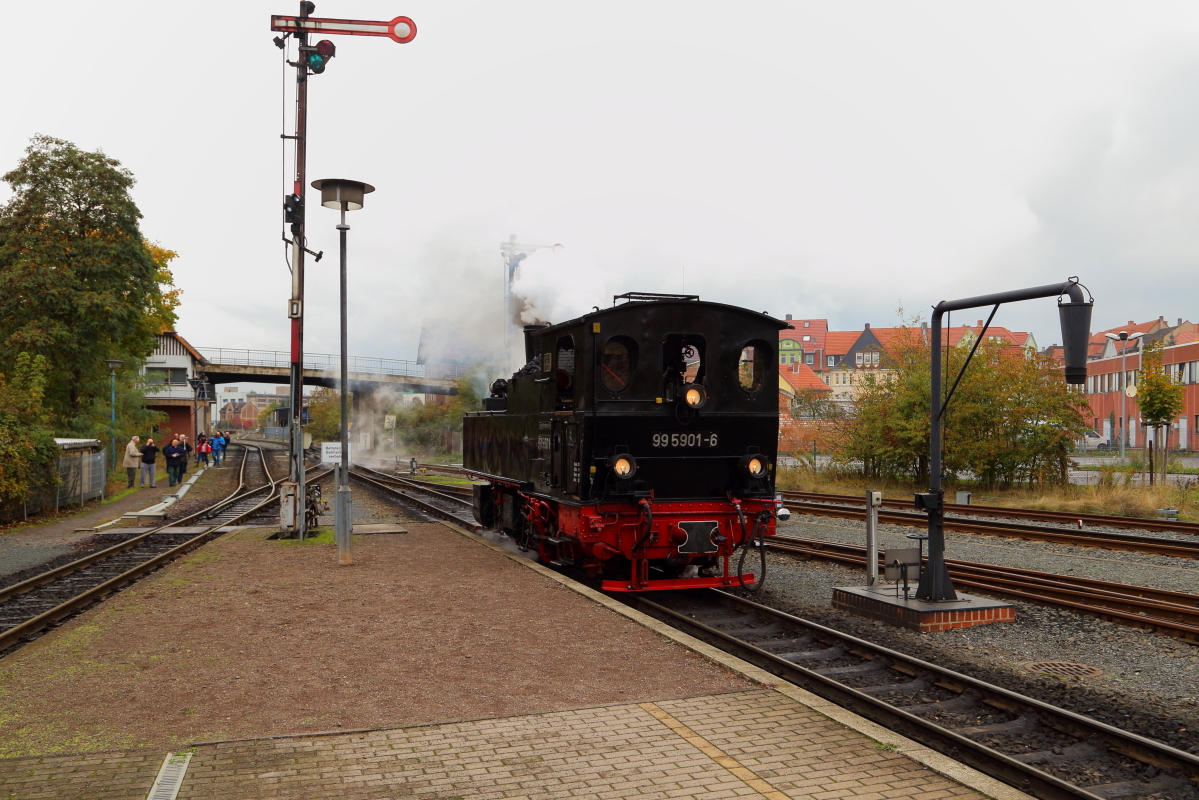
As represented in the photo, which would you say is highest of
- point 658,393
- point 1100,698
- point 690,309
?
point 690,309

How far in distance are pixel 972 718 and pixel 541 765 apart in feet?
9.77

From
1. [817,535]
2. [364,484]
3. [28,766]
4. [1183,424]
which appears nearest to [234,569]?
[28,766]

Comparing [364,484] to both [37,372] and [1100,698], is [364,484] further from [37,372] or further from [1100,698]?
[1100,698]

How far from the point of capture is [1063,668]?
7.11m

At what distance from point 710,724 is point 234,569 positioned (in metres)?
8.25

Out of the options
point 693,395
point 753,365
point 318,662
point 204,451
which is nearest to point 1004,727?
point 693,395

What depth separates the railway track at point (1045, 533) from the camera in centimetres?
1326

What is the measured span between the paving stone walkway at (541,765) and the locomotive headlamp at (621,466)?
4025 millimetres

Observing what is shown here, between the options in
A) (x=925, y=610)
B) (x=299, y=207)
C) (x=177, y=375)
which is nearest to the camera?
(x=925, y=610)

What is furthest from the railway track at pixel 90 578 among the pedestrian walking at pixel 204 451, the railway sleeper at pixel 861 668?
the pedestrian walking at pixel 204 451

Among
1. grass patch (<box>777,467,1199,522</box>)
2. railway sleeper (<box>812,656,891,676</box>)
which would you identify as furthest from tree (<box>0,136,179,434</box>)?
railway sleeper (<box>812,656,891,676</box>)

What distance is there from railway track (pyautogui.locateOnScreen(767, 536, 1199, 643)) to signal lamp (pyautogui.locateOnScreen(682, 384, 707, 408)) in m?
4.01

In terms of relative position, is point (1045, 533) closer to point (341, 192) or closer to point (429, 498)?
point (341, 192)

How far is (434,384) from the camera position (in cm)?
4388
